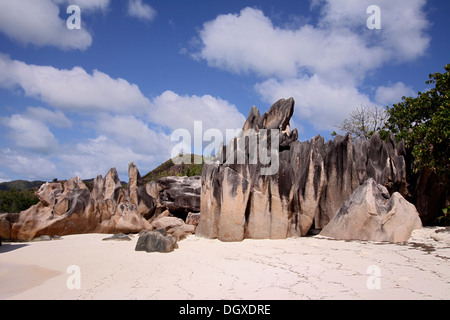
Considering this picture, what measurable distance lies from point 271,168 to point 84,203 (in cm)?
A: 921

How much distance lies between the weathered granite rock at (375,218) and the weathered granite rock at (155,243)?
482 centimetres

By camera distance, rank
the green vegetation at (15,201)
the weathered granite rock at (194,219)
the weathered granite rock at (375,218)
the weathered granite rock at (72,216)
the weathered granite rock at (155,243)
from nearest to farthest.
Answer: the weathered granite rock at (375,218)
the weathered granite rock at (155,243)
the weathered granite rock at (72,216)
the weathered granite rock at (194,219)
the green vegetation at (15,201)

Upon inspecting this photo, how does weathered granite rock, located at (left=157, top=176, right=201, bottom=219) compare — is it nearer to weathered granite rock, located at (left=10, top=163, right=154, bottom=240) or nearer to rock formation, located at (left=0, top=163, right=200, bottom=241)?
rock formation, located at (left=0, top=163, right=200, bottom=241)

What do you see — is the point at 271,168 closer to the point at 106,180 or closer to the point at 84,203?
the point at 84,203

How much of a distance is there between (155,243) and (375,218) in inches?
244

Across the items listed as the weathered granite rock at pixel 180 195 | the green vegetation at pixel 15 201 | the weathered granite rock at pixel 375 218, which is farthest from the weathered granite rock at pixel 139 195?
the weathered granite rock at pixel 375 218

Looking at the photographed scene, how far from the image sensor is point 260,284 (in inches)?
206

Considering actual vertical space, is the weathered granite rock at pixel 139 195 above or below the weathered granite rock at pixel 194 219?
above

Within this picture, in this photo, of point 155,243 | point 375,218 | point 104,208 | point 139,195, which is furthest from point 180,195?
point 375,218

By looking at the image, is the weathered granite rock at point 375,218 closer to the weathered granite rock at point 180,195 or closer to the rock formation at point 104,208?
the rock formation at point 104,208

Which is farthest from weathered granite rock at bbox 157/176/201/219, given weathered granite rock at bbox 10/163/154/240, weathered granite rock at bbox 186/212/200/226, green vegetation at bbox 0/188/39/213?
green vegetation at bbox 0/188/39/213

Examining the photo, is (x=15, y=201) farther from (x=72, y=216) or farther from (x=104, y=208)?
(x=72, y=216)

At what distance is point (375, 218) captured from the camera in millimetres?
8930

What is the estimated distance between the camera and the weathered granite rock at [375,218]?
862cm
